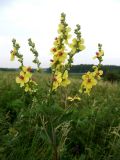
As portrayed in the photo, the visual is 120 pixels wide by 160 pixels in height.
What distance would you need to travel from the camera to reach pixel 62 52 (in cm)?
357

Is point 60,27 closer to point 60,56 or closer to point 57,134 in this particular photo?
point 60,56

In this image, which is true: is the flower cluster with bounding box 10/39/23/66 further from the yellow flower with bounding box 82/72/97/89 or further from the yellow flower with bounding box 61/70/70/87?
the yellow flower with bounding box 82/72/97/89

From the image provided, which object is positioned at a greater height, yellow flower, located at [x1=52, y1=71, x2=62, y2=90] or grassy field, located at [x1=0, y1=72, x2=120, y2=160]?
yellow flower, located at [x1=52, y1=71, x2=62, y2=90]

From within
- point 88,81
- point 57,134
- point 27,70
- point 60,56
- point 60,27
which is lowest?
point 57,134

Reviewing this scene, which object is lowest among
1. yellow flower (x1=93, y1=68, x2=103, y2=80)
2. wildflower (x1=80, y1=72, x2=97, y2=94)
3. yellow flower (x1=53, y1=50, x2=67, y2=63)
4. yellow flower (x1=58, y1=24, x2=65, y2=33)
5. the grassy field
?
the grassy field

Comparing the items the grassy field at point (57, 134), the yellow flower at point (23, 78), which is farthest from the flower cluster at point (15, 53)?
the grassy field at point (57, 134)

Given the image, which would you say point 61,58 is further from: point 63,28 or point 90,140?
point 90,140

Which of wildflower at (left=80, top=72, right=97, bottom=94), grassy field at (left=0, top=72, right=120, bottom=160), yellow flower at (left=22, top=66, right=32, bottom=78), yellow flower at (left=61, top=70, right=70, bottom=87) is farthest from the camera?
wildflower at (left=80, top=72, right=97, bottom=94)

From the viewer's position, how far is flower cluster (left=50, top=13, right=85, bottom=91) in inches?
141

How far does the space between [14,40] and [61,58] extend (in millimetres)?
692

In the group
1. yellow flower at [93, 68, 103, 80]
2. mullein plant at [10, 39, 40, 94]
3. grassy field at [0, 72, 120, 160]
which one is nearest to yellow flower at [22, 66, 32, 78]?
mullein plant at [10, 39, 40, 94]

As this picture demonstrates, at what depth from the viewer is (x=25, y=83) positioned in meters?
3.97

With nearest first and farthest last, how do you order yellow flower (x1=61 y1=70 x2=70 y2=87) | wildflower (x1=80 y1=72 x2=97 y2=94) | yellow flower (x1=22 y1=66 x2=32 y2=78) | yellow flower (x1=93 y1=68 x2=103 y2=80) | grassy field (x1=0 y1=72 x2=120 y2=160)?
grassy field (x1=0 y1=72 x2=120 y2=160) < yellow flower (x1=61 y1=70 x2=70 y2=87) < yellow flower (x1=22 y1=66 x2=32 y2=78) < wildflower (x1=80 y1=72 x2=97 y2=94) < yellow flower (x1=93 y1=68 x2=103 y2=80)

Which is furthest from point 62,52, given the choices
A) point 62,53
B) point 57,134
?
point 57,134
